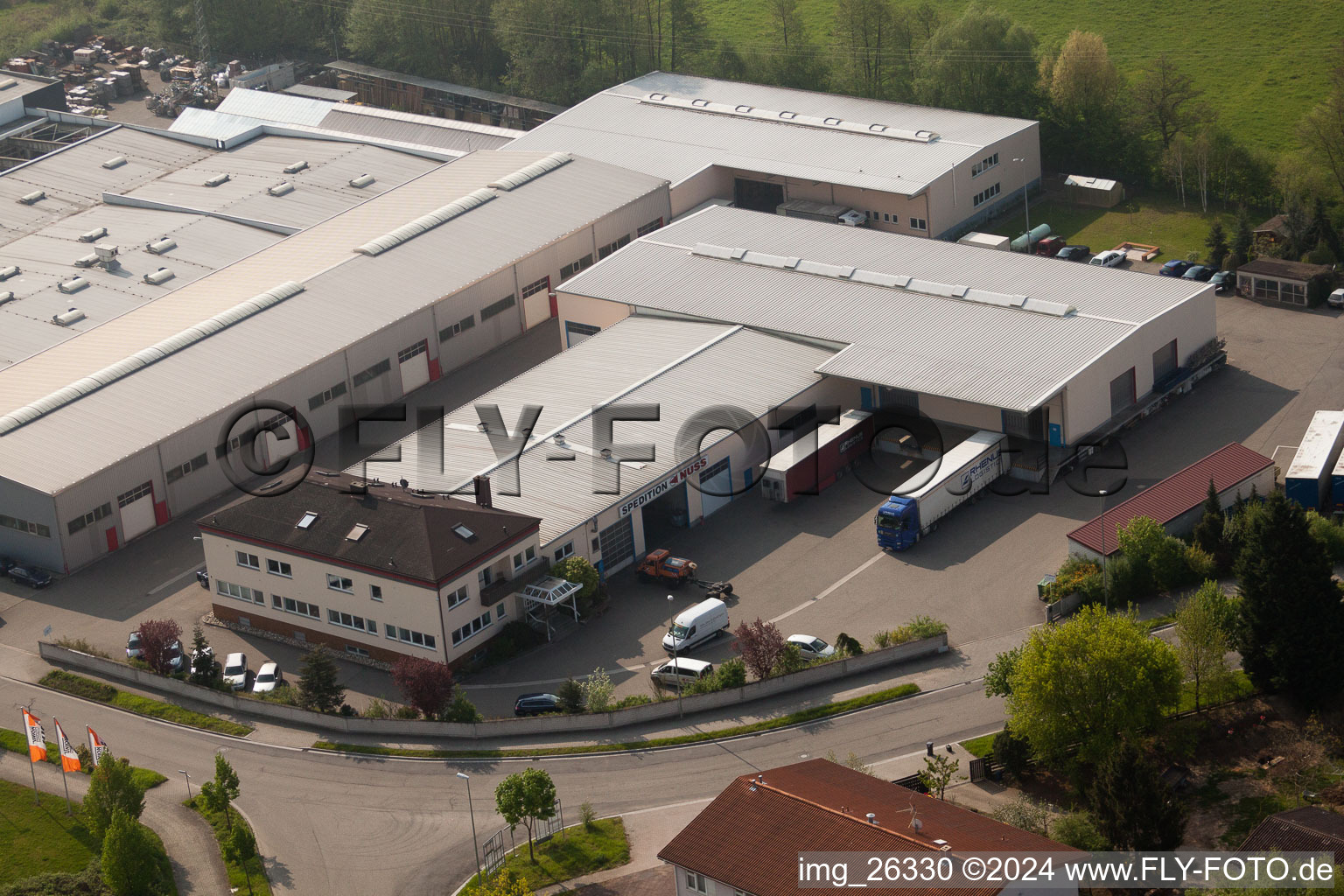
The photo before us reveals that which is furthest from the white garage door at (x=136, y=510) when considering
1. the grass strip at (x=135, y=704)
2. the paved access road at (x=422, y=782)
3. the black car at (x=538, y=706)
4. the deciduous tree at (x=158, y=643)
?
the black car at (x=538, y=706)

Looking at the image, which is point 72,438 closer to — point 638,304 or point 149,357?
point 149,357

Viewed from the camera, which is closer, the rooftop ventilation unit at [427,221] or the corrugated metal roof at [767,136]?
the rooftop ventilation unit at [427,221]

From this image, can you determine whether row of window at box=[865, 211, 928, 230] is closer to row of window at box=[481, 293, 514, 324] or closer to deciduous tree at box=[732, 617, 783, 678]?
row of window at box=[481, 293, 514, 324]

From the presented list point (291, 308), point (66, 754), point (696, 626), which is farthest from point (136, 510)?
point (696, 626)

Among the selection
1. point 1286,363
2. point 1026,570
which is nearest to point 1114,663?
point 1026,570

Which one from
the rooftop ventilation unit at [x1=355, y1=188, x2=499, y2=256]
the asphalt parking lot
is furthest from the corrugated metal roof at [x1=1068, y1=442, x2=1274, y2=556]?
the rooftop ventilation unit at [x1=355, y1=188, x2=499, y2=256]

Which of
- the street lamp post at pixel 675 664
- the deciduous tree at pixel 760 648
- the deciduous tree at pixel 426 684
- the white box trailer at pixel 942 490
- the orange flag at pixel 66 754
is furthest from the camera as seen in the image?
the white box trailer at pixel 942 490

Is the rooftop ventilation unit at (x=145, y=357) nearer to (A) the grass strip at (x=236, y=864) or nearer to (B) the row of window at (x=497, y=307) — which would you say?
(B) the row of window at (x=497, y=307)
